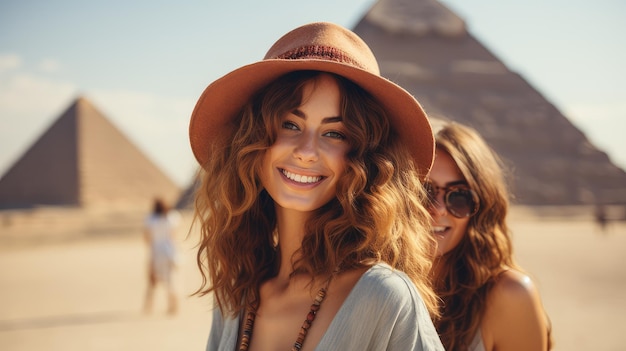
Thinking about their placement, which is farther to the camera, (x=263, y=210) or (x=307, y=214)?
(x=263, y=210)

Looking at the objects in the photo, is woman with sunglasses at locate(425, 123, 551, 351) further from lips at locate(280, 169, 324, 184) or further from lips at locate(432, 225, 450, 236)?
lips at locate(280, 169, 324, 184)

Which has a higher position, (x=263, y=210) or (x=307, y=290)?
(x=263, y=210)

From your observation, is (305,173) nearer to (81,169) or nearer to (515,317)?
(515,317)

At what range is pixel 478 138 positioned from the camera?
2648 mm

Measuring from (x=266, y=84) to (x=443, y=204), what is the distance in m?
0.90

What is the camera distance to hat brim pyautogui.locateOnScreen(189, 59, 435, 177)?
184 centimetres

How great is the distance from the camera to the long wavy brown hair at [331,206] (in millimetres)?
1856

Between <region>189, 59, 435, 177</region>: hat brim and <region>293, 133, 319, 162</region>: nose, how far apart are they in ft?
0.68

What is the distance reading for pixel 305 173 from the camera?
1888mm

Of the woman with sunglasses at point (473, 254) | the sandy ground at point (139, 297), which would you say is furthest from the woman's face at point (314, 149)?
the sandy ground at point (139, 297)

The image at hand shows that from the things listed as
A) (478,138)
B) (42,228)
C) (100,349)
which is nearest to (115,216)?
(42,228)

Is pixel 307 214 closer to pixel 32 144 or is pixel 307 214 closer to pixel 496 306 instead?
pixel 496 306

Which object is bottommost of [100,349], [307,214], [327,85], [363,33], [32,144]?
[100,349]

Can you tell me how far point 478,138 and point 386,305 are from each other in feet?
4.12
